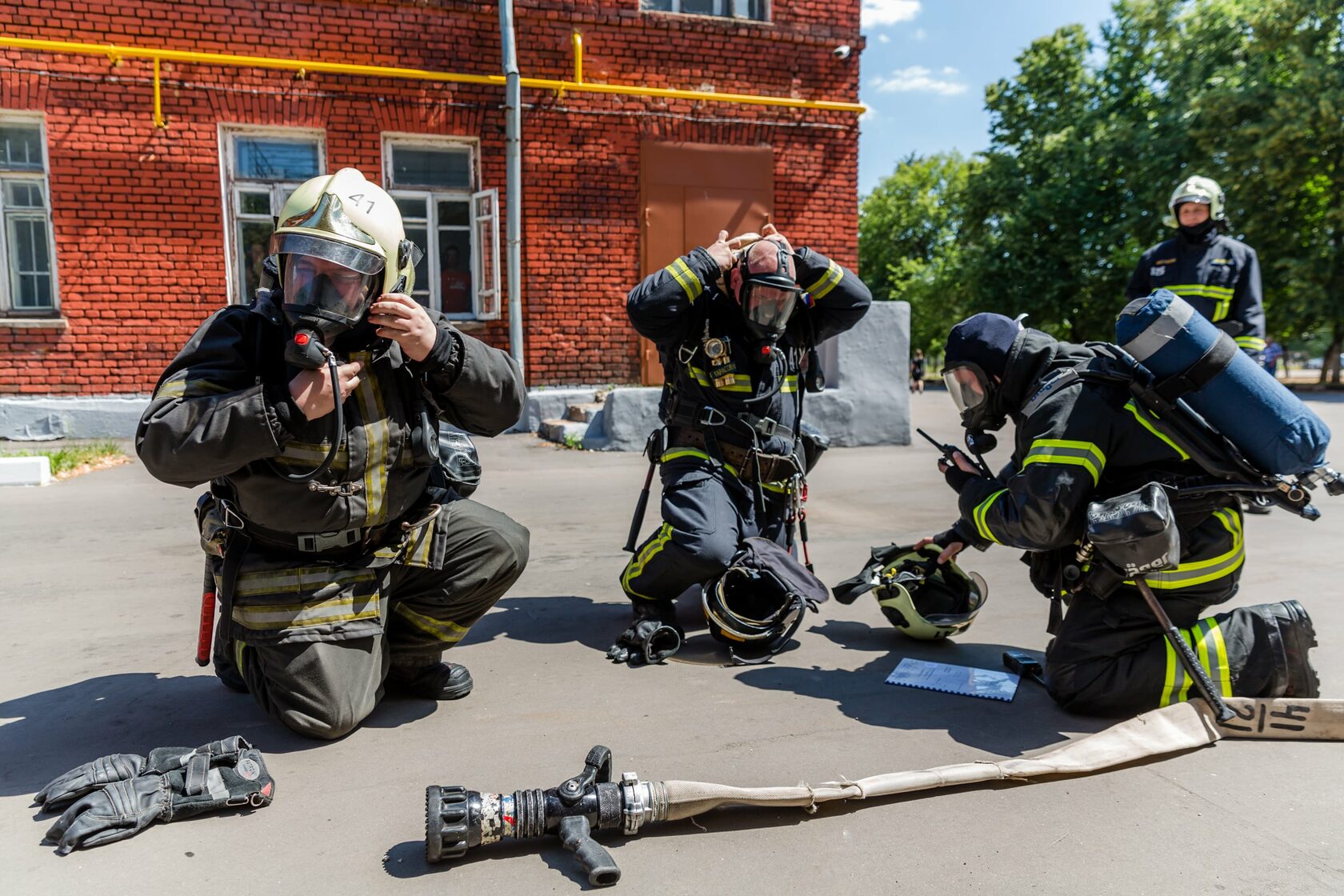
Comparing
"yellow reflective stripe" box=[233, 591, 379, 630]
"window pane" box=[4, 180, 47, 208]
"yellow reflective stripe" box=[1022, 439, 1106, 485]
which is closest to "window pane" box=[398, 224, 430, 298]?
"window pane" box=[4, 180, 47, 208]

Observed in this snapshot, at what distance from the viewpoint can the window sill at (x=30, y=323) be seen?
9.64 meters

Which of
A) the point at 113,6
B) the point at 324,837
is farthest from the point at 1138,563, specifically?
the point at 113,6

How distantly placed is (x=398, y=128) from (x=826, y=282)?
7681 millimetres

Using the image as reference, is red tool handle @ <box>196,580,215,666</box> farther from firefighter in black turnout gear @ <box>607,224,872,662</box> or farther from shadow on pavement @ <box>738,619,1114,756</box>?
shadow on pavement @ <box>738,619,1114,756</box>

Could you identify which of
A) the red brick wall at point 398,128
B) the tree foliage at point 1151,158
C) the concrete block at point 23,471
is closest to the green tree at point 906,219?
the tree foliage at point 1151,158

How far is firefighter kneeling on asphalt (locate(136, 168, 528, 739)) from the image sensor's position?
2.66m

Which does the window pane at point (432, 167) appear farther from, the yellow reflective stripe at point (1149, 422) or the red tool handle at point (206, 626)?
the yellow reflective stripe at point (1149, 422)

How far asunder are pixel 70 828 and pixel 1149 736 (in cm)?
290

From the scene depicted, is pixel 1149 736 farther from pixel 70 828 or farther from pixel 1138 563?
pixel 70 828

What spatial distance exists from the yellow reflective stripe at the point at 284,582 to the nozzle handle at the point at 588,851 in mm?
1119

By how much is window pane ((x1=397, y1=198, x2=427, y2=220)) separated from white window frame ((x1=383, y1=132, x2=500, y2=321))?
0.03 metres

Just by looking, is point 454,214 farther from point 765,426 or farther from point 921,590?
point 921,590

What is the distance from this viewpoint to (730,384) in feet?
13.7

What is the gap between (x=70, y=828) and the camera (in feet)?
7.41
